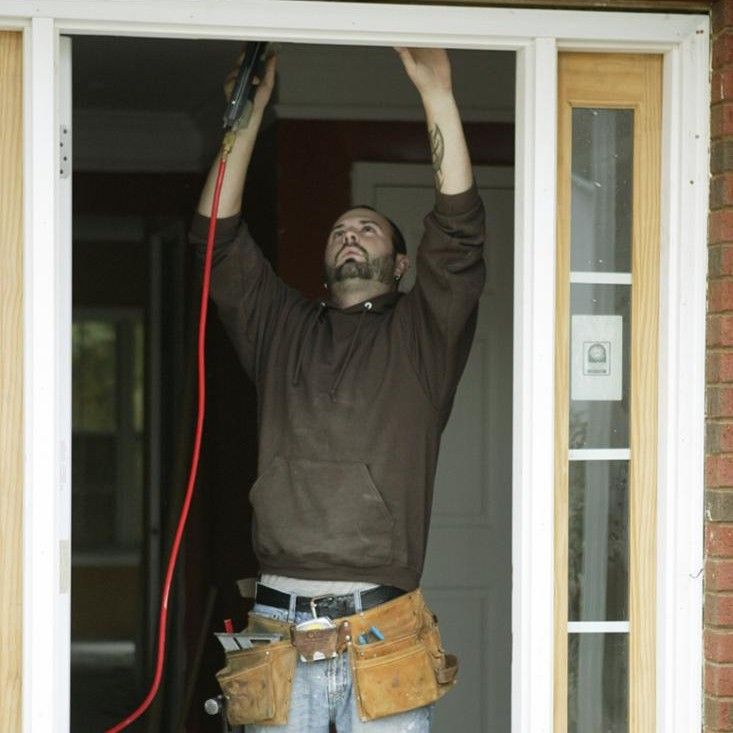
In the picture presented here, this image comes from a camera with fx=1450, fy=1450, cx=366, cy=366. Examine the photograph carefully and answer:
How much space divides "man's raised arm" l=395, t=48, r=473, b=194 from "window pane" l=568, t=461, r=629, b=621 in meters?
0.72

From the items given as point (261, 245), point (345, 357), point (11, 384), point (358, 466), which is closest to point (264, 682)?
point (358, 466)

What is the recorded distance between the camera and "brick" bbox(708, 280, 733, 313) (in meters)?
3.13

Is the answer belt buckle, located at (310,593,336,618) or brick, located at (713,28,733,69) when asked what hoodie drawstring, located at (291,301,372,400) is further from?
brick, located at (713,28,733,69)

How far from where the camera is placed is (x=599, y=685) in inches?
127

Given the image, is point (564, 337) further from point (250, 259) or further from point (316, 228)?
point (316, 228)

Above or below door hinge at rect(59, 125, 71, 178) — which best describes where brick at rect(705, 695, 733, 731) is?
below

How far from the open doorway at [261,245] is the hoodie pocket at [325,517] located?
1765mm

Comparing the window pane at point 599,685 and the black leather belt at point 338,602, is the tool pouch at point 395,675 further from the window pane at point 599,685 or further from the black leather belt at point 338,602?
the window pane at point 599,685

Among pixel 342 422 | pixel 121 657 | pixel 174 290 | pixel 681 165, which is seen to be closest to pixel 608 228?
pixel 681 165

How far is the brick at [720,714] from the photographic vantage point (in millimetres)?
3137

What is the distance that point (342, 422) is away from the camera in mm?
3385

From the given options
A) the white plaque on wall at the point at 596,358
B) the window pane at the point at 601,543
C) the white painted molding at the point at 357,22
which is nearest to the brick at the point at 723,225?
the white plaque on wall at the point at 596,358

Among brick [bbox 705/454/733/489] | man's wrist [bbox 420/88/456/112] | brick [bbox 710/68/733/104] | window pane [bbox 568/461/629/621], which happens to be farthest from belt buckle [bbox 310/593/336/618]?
brick [bbox 710/68/733/104]

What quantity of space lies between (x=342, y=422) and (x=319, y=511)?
22cm
